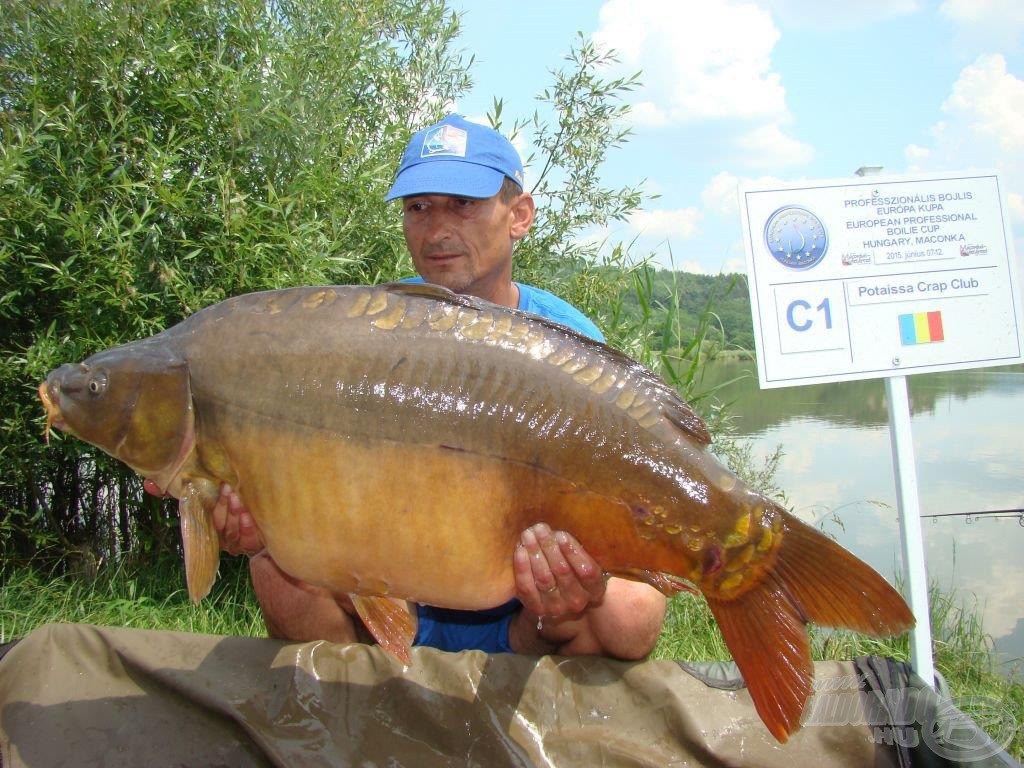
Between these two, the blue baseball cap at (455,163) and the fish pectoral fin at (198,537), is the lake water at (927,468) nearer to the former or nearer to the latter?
the blue baseball cap at (455,163)

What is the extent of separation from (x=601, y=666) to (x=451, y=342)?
3.02 ft

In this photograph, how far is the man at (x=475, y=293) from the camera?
182cm

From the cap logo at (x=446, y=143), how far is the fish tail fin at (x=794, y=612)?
4.27 ft

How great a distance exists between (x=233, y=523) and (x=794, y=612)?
95 cm

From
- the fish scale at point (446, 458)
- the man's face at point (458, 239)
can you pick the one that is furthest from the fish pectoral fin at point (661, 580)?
the man's face at point (458, 239)

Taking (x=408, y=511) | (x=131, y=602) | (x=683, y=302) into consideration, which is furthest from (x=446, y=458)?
(x=683, y=302)

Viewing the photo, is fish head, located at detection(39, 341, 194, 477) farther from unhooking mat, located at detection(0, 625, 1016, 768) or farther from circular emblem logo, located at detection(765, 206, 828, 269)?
circular emblem logo, located at detection(765, 206, 828, 269)

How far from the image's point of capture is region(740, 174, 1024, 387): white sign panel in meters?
2.11

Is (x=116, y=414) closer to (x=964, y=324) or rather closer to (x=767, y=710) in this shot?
(x=767, y=710)

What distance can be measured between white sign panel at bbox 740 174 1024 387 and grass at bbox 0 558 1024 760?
3.05 ft

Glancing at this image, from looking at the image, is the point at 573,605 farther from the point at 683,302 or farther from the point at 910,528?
the point at 683,302

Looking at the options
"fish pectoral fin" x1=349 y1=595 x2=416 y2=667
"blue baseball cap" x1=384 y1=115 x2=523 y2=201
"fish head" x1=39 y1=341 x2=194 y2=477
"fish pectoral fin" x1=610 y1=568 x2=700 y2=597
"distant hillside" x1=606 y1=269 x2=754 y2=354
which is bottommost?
"fish pectoral fin" x1=349 y1=595 x2=416 y2=667

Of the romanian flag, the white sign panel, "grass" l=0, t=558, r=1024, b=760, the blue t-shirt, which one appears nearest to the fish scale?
Answer: the blue t-shirt

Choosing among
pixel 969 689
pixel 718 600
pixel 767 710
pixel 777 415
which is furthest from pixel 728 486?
pixel 777 415
